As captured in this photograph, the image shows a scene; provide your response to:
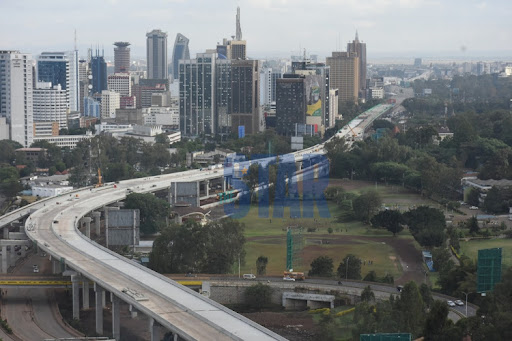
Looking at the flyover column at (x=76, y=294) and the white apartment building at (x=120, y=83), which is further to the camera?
the white apartment building at (x=120, y=83)

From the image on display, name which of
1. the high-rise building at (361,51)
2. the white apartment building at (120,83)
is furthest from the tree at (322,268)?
the high-rise building at (361,51)

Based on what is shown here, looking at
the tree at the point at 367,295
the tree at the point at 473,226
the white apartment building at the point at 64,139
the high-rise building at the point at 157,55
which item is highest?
the high-rise building at the point at 157,55

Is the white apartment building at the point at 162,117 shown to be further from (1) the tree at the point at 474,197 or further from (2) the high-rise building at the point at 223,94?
(1) the tree at the point at 474,197

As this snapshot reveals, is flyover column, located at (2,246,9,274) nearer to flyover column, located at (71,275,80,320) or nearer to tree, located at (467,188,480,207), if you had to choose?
flyover column, located at (71,275,80,320)

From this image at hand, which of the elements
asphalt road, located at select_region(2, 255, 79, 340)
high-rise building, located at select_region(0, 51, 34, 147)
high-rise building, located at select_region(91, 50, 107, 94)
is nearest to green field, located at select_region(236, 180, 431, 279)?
asphalt road, located at select_region(2, 255, 79, 340)

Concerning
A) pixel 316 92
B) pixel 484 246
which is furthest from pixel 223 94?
pixel 484 246

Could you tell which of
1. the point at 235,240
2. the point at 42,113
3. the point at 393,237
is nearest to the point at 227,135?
the point at 42,113
